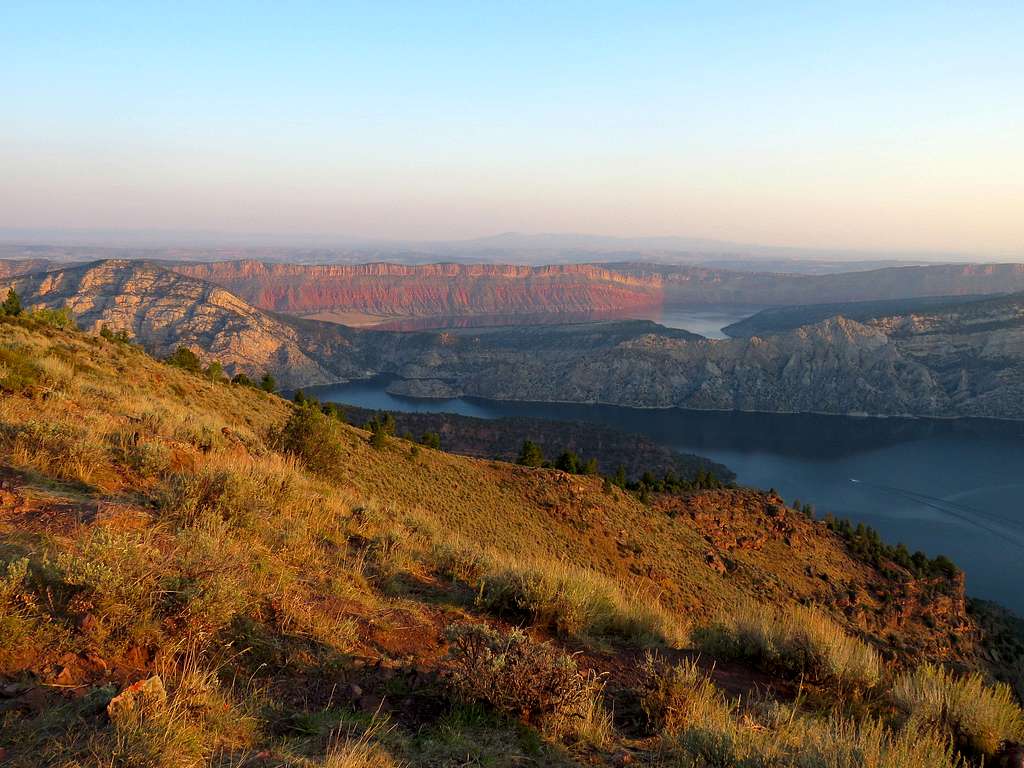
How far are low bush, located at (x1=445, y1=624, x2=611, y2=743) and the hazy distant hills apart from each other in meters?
139

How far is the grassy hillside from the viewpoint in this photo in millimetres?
3053

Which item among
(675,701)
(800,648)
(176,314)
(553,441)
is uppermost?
(675,701)

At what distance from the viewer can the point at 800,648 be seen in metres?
5.43

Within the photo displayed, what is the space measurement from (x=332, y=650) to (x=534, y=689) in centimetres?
146

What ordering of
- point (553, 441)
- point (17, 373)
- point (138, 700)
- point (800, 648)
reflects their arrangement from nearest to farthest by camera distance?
point (138, 700), point (800, 648), point (17, 373), point (553, 441)

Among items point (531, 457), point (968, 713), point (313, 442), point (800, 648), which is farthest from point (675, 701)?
point (531, 457)

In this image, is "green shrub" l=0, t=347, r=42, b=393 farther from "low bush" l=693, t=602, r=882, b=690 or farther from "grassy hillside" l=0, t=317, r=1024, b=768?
"low bush" l=693, t=602, r=882, b=690

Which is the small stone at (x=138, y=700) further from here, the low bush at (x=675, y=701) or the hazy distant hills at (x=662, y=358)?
the hazy distant hills at (x=662, y=358)

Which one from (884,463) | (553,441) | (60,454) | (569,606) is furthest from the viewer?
(884,463)

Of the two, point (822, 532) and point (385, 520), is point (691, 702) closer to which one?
point (385, 520)

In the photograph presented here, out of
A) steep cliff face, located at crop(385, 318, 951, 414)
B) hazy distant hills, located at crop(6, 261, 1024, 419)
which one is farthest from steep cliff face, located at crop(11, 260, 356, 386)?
steep cliff face, located at crop(385, 318, 951, 414)

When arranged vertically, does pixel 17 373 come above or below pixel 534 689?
above

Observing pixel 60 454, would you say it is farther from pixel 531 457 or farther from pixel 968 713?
pixel 531 457

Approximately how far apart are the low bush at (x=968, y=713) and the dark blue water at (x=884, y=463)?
61.6 meters
